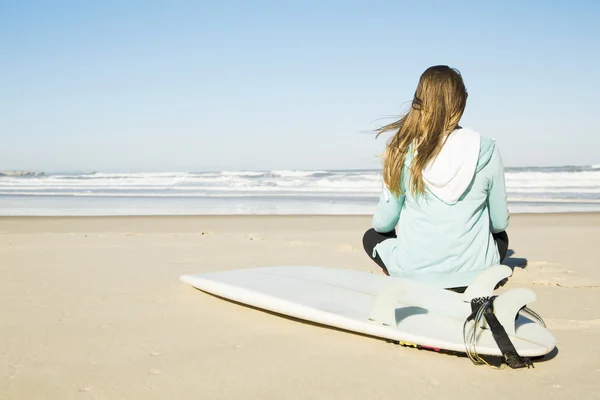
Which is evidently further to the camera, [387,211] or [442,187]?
[387,211]

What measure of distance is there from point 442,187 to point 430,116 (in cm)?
34

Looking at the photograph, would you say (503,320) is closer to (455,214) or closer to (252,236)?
(455,214)

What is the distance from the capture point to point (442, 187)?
8.75 ft

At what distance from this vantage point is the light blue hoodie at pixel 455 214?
8.61ft

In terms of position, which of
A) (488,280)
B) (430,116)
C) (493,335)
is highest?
(430,116)

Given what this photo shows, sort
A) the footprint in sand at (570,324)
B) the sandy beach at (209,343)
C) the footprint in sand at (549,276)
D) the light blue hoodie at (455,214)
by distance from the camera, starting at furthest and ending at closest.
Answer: the footprint in sand at (549,276) < the footprint in sand at (570,324) < the light blue hoodie at (455,214) < the sandy beach at (209,343)

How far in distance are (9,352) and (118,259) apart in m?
2.55

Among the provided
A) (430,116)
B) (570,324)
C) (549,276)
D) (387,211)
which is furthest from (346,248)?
(430,116)

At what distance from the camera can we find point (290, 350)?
252 centimetres

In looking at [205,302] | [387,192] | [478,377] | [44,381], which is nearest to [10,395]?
[44,381]

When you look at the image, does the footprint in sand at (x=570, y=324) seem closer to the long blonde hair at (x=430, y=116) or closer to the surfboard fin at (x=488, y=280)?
the surfboard fin at (x=488, y=280)

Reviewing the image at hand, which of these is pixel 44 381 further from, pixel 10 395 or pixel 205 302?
pixel 205 302

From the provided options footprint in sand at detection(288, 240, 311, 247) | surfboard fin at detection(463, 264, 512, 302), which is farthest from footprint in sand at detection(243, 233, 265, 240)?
surfboard fin at detection(463, 264, 512, 302)

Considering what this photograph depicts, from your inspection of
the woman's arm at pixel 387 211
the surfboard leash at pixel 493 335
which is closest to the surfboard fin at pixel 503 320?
the surfboard leash at pixel 493 335
